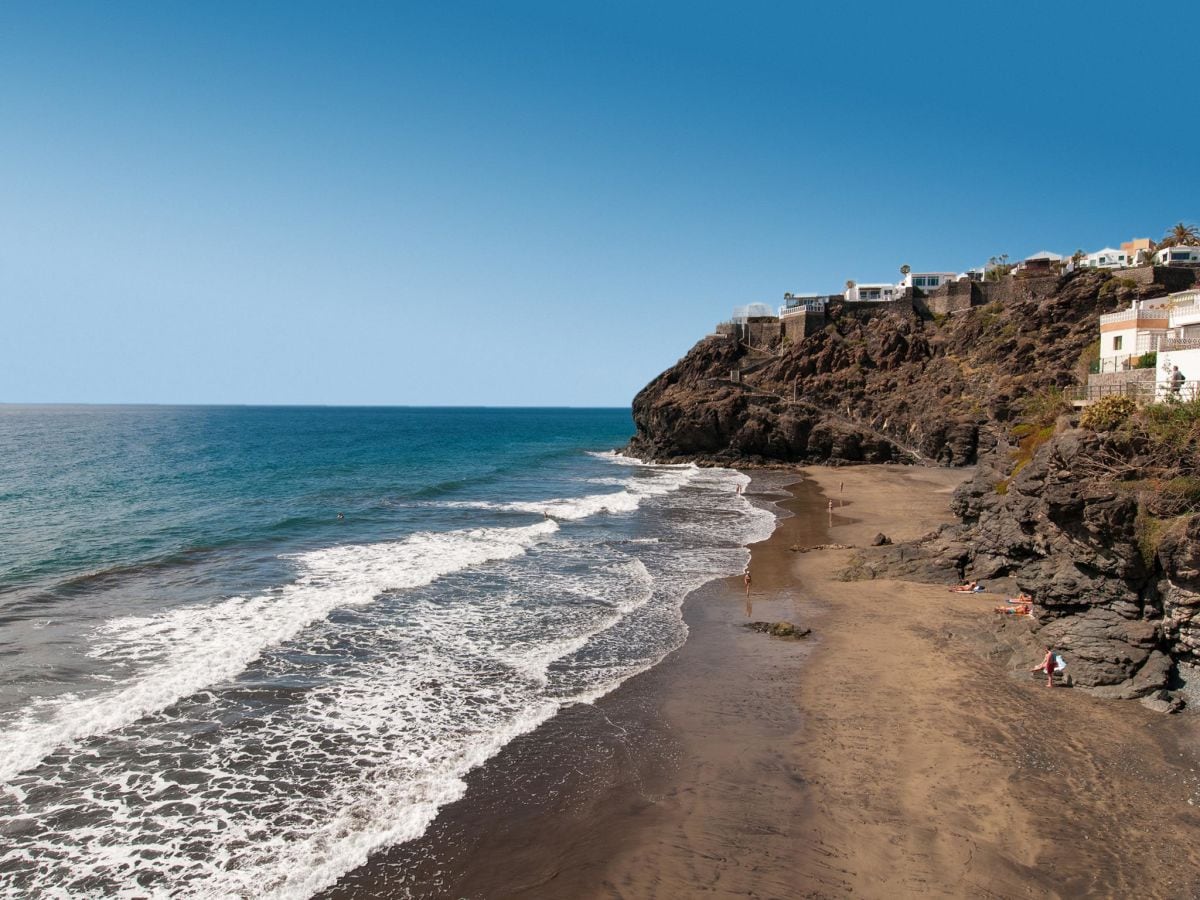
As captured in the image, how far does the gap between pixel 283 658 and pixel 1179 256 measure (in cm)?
8716

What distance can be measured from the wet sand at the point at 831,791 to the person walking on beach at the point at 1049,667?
30cm

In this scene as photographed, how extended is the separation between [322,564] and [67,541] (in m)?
13.8

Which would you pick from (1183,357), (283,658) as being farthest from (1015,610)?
(283,658)

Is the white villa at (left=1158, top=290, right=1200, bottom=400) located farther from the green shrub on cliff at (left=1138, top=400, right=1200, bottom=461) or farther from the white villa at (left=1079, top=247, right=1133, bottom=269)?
the white villa at (left=1079, top=247, right=1133, bottom=269)

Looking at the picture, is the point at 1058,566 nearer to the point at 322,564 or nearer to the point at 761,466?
the point at 322,564

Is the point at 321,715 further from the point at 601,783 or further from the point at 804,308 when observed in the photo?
the point at 804,308

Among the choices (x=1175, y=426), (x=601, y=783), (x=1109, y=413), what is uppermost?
(x=1109, y=413)

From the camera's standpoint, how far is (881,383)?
7912cm

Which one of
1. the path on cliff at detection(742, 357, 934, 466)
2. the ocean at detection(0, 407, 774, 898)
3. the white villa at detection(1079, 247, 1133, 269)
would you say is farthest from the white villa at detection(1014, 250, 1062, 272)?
the ocean at detection(0, 407, 774, 898)

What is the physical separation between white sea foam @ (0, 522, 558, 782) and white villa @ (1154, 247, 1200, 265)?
72.3m

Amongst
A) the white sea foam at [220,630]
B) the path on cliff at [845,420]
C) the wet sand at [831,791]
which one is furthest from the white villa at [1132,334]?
the path on cliff at [845,420]

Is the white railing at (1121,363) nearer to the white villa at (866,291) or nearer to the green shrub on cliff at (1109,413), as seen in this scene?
the green shrub on cliff at (1109,413)

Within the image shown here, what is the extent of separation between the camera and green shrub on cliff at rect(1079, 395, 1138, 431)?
20.4 metres

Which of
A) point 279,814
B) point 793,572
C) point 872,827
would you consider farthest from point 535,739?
point 793,572
